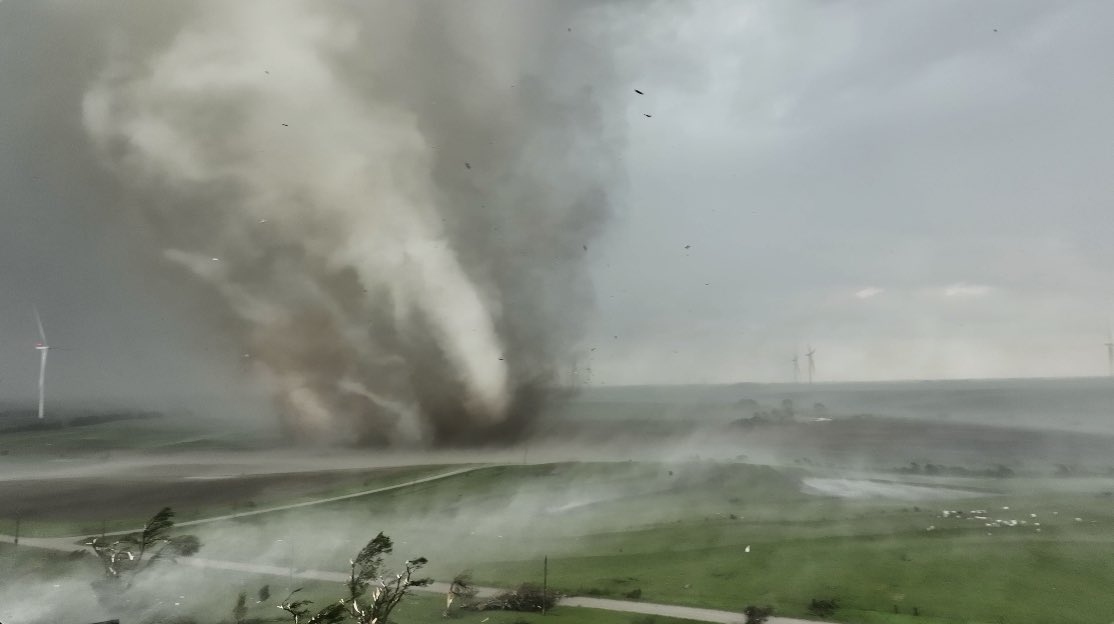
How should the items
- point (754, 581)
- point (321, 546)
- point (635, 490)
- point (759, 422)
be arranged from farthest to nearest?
1. point (759, 422)
2. point (635, 490)
3. point (321, 546)
4. point (754, 581)

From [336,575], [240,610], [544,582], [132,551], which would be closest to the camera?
[240,610]

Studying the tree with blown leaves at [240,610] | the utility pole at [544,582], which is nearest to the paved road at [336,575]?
the utility pole at [544,582]

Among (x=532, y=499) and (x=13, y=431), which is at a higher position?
(x=13, y=431)

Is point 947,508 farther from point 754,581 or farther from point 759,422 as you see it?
point 759,422

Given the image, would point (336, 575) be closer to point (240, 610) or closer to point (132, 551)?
point (240, 610)

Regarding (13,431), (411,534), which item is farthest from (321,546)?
(13,431)

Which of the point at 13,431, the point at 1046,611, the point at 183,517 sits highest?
the point at 13,431

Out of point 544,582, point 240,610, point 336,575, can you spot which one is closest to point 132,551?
point 240,610

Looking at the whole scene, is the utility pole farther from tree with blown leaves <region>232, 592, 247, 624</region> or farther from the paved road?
tree with blown leaves <region>232, 592, 247, 624</region>

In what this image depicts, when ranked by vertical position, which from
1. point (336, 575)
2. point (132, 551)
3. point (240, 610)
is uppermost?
point (132, 551)

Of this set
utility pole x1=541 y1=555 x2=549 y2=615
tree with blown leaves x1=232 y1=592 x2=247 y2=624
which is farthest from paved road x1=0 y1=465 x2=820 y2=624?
tree with blown leaves x1=232 y1=592 x2=247 y2=624

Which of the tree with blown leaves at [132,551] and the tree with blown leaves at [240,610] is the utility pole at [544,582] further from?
the tree with blown leaves at [132,551]
